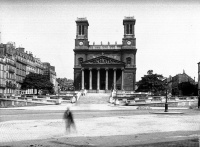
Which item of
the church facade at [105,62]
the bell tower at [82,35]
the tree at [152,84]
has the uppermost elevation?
the bell tower at [82,35]

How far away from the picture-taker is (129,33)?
336 feet

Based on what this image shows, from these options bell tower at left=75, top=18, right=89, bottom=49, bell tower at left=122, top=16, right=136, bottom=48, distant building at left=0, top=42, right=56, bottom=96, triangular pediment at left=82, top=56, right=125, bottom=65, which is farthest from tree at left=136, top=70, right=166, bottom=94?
distant building at left=0, top=42, right=56, bottom=96

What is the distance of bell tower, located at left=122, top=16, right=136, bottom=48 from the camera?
4001 inches

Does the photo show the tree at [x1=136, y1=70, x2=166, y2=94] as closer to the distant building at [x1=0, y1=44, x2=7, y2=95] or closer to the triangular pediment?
the triangular pediment

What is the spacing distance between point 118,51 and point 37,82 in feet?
96.9

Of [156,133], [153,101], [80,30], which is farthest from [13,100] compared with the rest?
[80,30]

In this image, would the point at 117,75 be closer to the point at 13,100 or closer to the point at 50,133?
the point at 13,100

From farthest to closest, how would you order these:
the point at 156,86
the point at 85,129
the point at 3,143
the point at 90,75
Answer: the point at 90,75
the point at 156,86
the point at 85,129
the point at 3,143

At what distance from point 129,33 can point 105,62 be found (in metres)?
15.5

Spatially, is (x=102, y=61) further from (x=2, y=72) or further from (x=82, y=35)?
(x=2, y=72)

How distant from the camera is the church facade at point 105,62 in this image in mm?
94125

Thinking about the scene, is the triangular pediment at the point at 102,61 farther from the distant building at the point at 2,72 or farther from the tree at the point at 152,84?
the distant building at the point at 2,72

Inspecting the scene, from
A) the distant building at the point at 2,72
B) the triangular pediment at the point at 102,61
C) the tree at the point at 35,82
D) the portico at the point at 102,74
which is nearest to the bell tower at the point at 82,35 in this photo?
the triangular pediment at the point at 102,61

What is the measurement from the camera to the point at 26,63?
108750 mm
